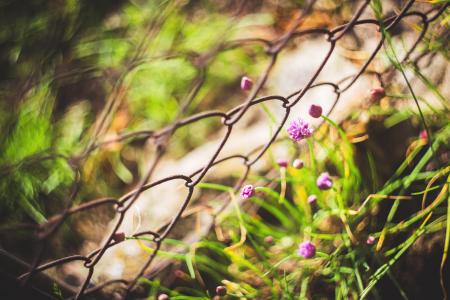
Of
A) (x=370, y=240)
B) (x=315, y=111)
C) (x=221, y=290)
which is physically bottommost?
(x=221, y=290)

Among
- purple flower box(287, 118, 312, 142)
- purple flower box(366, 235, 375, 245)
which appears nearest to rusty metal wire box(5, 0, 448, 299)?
purple flower box(287, 118, 312, 142)

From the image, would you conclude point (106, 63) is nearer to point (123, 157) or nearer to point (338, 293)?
point (123, 157)

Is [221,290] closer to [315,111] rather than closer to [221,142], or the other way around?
[221,142]

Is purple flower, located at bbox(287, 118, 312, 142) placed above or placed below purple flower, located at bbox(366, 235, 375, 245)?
above

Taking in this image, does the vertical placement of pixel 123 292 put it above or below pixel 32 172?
below

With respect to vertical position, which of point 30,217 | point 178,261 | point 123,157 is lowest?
point 30,217

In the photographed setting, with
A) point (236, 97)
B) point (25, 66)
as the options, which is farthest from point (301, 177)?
point (25, 66)

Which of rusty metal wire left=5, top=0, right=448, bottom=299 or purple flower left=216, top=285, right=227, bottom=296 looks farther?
purple flower left=216, top=285, right=227, bottom=296

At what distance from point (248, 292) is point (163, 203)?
0.43 m

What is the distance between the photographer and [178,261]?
1.02 meters

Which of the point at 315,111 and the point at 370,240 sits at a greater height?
the point at 315,111

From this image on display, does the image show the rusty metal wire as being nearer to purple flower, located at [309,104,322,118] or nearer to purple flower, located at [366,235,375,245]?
purple flower, located at [309,104,322,118]

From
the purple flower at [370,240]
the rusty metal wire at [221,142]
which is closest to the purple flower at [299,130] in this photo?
the rusty metal wire at [221,142]

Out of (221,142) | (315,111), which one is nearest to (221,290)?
(221,142)
